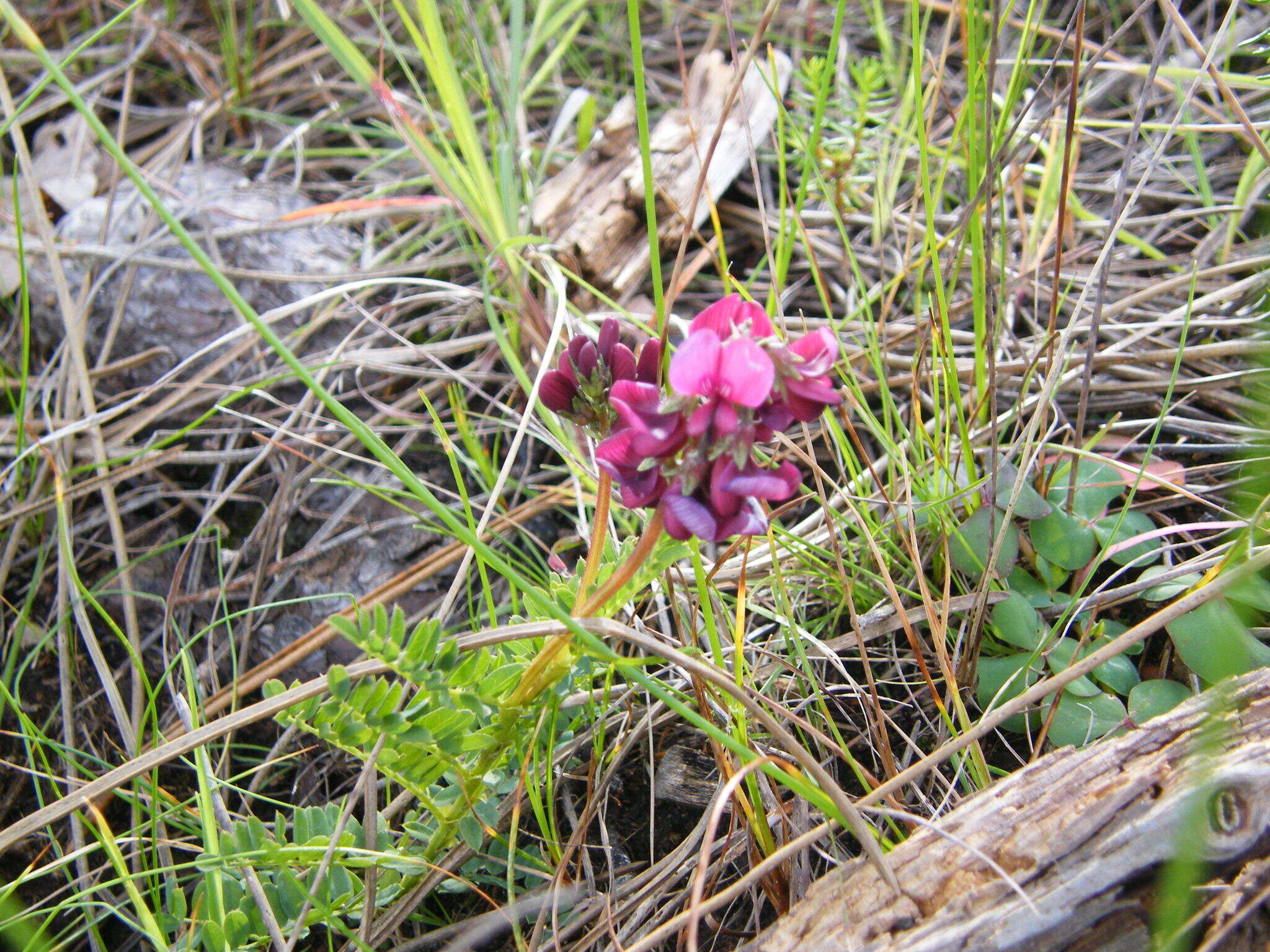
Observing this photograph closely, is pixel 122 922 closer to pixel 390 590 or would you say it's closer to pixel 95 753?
pixel 95 753

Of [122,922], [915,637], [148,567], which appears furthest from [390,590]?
[915,637]

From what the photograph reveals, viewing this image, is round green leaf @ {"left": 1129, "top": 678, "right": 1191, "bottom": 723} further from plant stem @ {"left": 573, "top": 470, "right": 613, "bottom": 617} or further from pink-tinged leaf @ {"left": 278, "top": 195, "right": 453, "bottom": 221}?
pink-tinged leaf @ {"left": 278, "top": 195, "right": 453, "bottom": 221}

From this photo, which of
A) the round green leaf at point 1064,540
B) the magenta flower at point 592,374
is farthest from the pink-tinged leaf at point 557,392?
the round green leaf at point 1064,540

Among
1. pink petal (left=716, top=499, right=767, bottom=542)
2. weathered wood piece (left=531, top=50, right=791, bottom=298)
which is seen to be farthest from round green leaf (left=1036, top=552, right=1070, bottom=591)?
weathered wood piece (left=531, top=50, right=791, bottom=298)

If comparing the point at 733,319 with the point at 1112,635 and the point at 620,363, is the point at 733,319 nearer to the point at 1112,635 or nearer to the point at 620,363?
the point at 620,363

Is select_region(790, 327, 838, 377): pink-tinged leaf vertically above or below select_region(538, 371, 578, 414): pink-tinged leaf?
above

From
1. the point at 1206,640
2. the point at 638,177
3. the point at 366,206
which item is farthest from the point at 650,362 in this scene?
the point at 366,206
